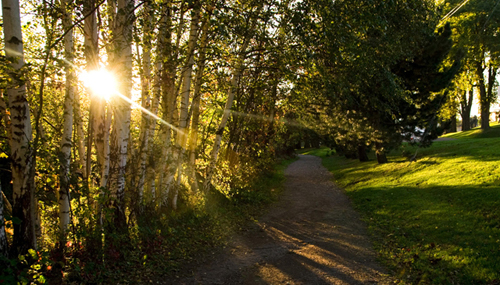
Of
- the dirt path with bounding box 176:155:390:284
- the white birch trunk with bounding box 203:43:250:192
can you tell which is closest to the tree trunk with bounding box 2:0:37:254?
the dirt path with bounding box 176:155:390:284

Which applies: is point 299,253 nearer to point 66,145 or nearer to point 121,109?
point 121,109

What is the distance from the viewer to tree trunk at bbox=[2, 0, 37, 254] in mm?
4410

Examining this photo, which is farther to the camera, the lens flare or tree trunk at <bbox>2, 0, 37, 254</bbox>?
the lens flare

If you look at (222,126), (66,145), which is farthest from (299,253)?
(66,145)

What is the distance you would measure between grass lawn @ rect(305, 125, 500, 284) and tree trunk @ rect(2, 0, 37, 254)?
22.0 ft

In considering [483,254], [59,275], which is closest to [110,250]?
[59,275]

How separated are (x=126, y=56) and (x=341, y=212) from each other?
31.7 feet

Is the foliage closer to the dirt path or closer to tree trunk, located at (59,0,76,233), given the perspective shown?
the dirt path

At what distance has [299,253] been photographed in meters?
7.84

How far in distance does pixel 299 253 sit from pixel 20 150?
246 inches

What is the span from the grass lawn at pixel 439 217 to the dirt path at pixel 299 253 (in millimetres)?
645

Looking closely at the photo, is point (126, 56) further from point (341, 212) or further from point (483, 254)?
point (341, 212)

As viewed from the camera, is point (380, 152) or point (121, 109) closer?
point (121, 109)

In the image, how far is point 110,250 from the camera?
6117mm
